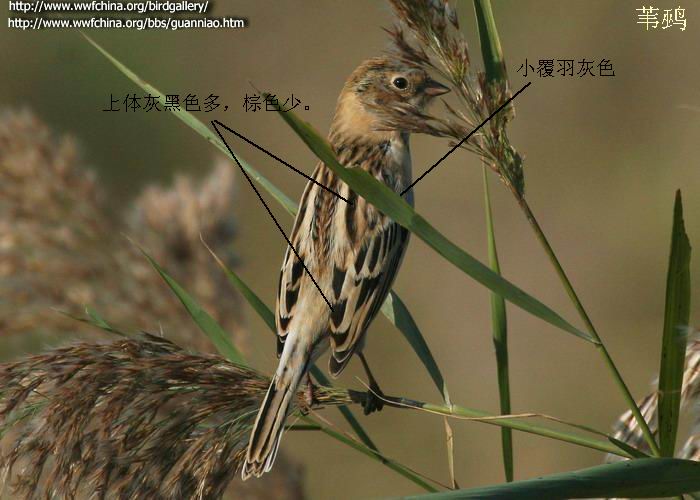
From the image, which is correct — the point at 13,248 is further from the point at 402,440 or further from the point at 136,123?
the point at 136,123

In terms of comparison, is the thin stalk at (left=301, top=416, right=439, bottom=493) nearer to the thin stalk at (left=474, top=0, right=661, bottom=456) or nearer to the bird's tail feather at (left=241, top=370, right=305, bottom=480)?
the bird's tail feather at (left=241, top=370, right=305, bottom=480)

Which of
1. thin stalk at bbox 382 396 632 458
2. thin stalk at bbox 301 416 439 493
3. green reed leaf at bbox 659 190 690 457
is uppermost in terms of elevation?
green reed leaf at bbox 659 190 690 457

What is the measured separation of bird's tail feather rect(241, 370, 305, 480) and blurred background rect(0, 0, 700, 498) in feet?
8.52

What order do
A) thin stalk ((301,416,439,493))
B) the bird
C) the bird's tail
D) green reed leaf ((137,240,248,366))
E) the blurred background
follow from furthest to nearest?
1. the blurred background
2. the bird
3. green reed leaf ((137,240,248,366))
4. the bird's tail
5. thin stalk ((301,416,439,493))

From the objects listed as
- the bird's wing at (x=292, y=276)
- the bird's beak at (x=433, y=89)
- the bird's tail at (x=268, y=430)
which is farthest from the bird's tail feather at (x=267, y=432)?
the bird's beak at (x=433, y=89)

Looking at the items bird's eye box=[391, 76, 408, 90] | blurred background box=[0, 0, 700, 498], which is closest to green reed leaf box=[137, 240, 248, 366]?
bird's eye box=[391, 76, 408, 90]

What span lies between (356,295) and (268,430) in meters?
0.55

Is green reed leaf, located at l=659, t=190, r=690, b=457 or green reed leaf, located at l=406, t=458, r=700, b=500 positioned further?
green reed leaf, located at l=659, t=190, r=690, b=457

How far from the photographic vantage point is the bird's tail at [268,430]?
1.74 m

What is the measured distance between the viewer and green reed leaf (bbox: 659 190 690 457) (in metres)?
1.47

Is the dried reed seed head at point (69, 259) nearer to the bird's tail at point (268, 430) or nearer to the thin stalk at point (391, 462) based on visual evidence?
the bird's tail at point (268, 430)

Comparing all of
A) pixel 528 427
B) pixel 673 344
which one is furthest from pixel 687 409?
pixel 528 427

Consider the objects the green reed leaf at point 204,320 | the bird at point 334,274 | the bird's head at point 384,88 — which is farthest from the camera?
the bird's head at point 384,88

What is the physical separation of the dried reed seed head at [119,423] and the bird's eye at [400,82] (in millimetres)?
1218
